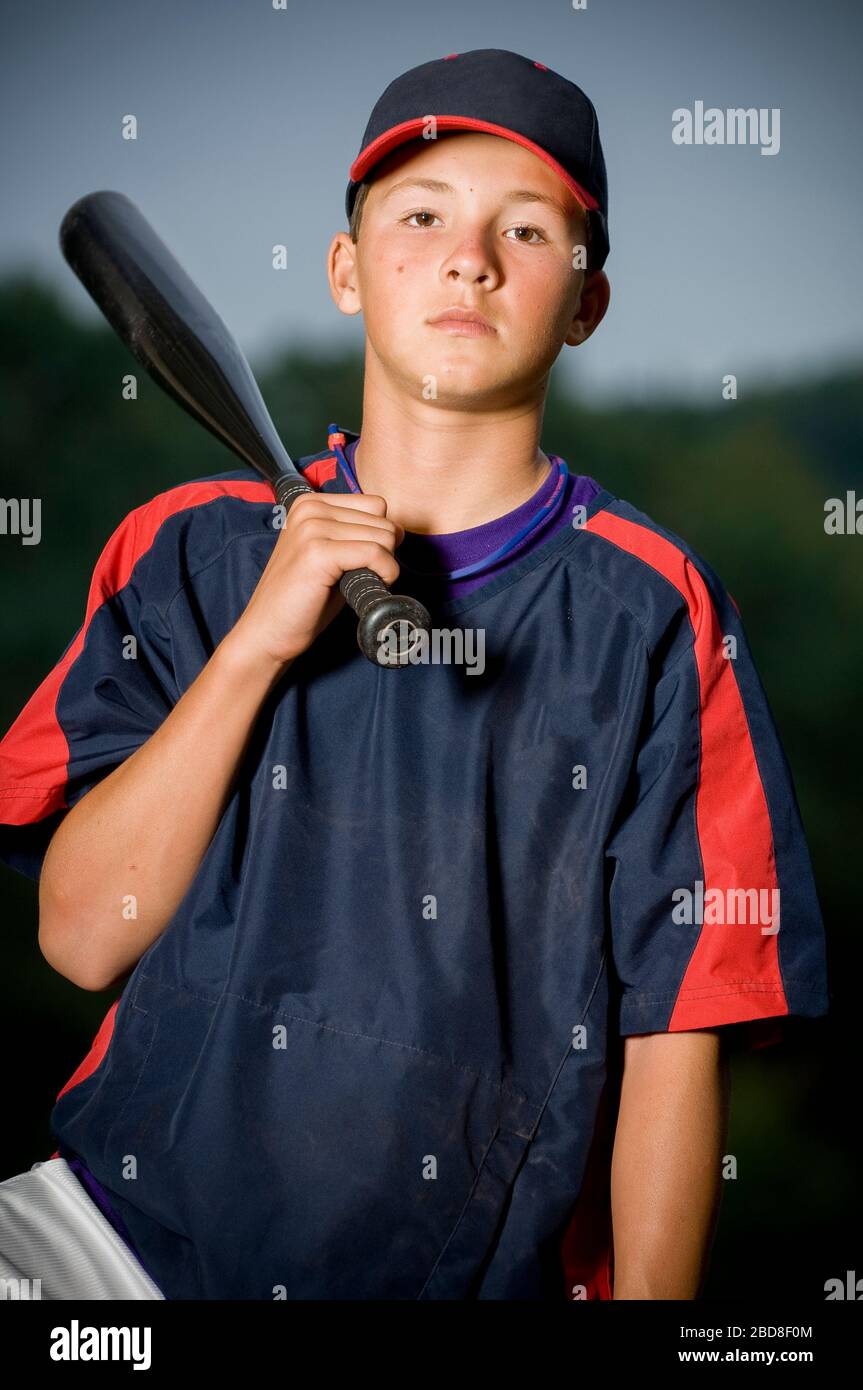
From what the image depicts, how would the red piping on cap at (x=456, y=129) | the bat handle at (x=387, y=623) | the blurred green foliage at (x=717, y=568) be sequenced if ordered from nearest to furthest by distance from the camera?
the bat handle at (x=387, y=623)
the red piping on cap at (x=456, y=129)
the blurred green foliage at (x=717, y=568)

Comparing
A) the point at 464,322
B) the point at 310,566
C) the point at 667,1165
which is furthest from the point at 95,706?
→ the point at 667,1165

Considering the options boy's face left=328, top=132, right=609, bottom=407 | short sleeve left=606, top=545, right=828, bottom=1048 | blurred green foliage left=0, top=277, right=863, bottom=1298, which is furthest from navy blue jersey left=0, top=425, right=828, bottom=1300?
blurred green foliage left=0, top=277, right=863, bottom=1298

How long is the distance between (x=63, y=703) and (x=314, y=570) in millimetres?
181

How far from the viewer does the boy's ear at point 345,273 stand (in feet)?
2.70

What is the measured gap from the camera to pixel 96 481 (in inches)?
60.4

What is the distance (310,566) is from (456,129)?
26 cm

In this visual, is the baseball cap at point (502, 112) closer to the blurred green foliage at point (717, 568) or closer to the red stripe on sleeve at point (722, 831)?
the red stripe on sleeve at point (722, 831)

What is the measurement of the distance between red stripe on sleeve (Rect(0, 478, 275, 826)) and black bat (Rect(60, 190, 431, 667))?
0.13 feet

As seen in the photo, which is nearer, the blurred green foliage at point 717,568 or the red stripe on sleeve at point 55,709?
the red stripe on sleeve at point 55,709

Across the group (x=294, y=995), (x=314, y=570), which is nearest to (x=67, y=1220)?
(x=294, y=995)

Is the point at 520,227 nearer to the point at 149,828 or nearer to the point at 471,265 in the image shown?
the point at 471,265

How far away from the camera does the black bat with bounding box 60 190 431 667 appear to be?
2.76ft

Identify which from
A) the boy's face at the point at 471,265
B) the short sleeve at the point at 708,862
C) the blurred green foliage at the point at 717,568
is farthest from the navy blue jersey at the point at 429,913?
the blurred green foliage at the point at 717,568

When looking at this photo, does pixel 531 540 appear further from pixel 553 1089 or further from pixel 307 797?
pixel 553 1089
